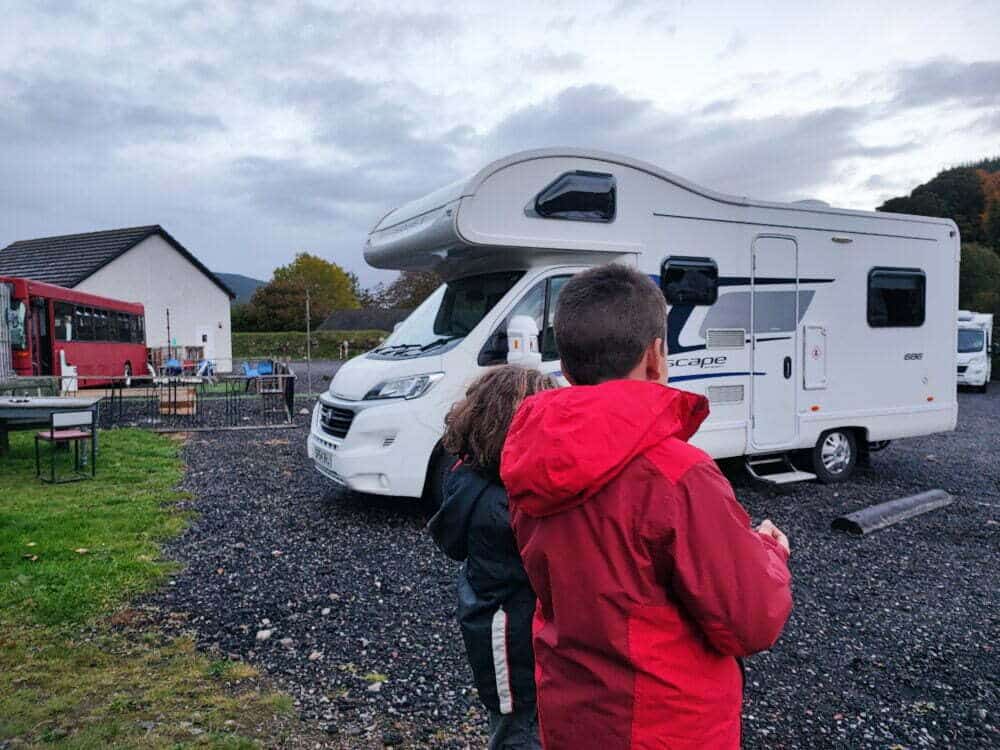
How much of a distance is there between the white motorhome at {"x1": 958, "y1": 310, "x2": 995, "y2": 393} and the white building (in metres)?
31.6

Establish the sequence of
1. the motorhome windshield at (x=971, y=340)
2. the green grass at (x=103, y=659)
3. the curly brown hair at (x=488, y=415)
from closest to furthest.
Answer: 1. the curly brown hair at (x=488, y=415)
2. the green grass at (x=103, y=659)
3. the motorhome windshield at (x=971, y=340)

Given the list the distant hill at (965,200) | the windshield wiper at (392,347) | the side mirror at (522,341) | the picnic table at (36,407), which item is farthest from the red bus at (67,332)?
the distant hill at (965,200)

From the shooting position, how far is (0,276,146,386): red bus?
1800 cm

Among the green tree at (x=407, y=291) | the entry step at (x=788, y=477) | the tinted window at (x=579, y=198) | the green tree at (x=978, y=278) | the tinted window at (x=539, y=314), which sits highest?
the green tree at (x=407, y=291)

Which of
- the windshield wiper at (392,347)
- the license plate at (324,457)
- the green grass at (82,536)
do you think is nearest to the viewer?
the green grass at (82,536)

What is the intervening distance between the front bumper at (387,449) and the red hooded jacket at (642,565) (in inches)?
180

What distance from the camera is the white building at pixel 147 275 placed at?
34312mm

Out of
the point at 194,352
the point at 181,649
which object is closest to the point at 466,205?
the point at 181,649

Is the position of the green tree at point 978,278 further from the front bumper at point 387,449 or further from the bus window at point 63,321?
the bus window at point 63,321

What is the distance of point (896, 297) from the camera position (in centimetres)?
842

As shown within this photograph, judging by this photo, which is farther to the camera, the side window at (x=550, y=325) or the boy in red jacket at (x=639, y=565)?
the side window at (x=550, y=325)

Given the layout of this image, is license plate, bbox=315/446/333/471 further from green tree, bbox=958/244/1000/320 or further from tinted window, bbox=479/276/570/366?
green tree, bbox=958/244/1000/320

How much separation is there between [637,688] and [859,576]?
14.9ft

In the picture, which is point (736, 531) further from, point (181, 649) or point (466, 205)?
point (466, 205)
